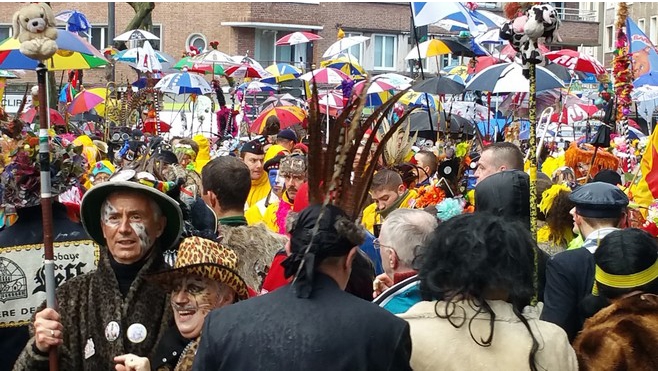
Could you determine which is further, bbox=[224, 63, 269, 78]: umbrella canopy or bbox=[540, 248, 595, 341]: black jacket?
bbox=[224, 63, 269, 78]: umbrella canopy

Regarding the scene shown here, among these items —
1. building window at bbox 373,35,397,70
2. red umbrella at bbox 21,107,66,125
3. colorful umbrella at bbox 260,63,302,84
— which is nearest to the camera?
red umbrella at bbox 21,107,66,125

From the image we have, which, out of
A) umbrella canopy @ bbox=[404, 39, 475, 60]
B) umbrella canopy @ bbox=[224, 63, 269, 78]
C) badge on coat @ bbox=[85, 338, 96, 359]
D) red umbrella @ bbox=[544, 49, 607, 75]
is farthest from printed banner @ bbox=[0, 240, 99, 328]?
A: umbrella canopy @ bbox=[224, 63, 269, 78]

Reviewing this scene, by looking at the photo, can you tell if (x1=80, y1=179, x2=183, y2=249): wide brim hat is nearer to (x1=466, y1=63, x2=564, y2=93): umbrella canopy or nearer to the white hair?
the white hair

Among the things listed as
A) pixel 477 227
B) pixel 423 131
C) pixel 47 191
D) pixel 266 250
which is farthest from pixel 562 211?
pixel 423 131

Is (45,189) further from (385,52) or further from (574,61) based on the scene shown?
(385,52)

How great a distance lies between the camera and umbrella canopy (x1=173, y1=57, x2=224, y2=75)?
2080 cm

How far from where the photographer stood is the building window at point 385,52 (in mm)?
46531

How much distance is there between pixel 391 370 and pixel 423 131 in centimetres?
1183

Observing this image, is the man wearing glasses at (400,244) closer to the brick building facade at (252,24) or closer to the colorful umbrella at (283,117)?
the colorful umbrella at (283,117)

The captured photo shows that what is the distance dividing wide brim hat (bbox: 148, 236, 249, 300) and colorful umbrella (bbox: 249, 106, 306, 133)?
461 inches

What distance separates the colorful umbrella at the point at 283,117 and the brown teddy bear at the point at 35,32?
11.4 m

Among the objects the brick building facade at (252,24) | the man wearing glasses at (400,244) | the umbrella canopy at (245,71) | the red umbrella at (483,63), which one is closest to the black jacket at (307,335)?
the man wearing glasses at (400,244)

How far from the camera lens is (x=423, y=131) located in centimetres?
1475

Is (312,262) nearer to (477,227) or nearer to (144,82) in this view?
(477,227)
